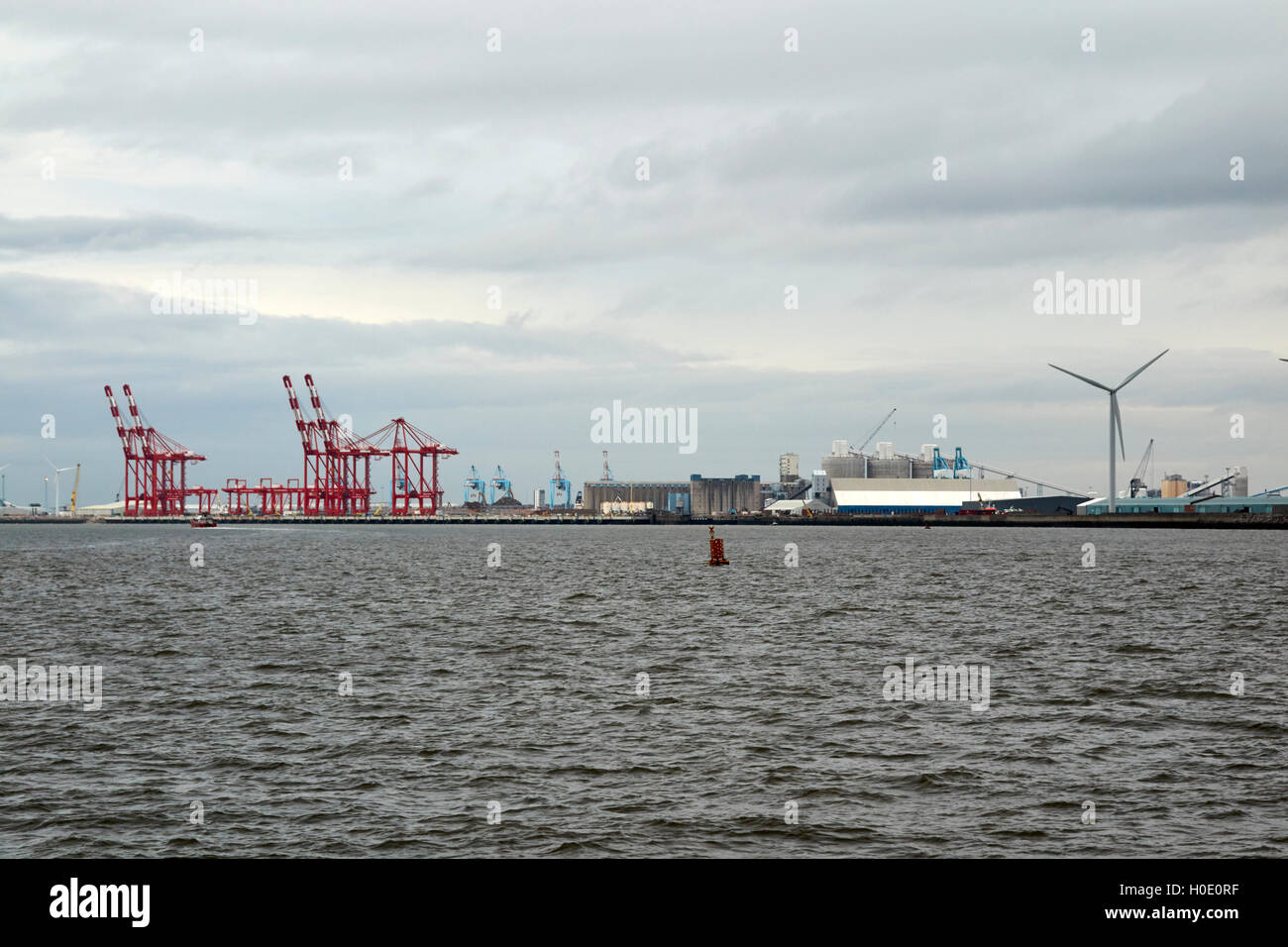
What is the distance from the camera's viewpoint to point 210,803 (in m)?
18.4

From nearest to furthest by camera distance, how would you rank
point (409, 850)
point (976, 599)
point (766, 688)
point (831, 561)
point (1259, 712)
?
point (409, 850)
point (1259, 712)
point (766, 688)
point (976, 599)
point (831, 561)

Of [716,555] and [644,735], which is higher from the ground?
[644,735]

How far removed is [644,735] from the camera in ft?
78.5

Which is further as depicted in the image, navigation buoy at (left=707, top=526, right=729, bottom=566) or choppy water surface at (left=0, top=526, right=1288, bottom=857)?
navigation buoy at (left=707, top=526, right=729, bottom=566)

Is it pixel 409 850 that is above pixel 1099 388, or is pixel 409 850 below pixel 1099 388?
below

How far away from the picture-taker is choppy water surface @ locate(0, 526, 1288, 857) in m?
16.9

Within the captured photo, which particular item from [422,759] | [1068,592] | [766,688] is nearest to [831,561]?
[1068,592]

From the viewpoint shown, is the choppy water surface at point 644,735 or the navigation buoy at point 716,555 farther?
the navigation buoy at point 716,555

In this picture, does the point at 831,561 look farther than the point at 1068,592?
Yes

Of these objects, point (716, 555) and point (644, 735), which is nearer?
point (644, 735)

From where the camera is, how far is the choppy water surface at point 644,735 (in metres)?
16.9
